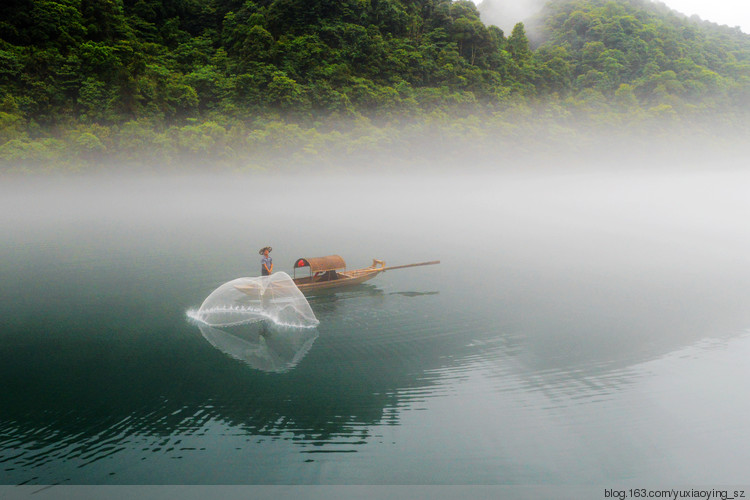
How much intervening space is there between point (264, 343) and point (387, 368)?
3694 mm

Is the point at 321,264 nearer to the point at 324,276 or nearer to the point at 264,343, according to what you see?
the point at 324,276

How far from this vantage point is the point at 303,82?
62.3 metres

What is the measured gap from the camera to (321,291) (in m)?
18.0

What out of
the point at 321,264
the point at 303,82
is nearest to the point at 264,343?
the point at 321,264

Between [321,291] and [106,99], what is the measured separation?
1692 inches

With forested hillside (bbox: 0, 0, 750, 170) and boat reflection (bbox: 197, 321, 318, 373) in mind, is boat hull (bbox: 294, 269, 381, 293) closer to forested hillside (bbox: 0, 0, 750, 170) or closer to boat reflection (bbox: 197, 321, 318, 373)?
boat reflection (bbox: 197, 321, 318, 373)

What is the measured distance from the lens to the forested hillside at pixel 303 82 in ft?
160

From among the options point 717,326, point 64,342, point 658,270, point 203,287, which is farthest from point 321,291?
point 658,270

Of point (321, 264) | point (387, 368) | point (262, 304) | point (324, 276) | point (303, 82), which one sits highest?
point (303, 82)

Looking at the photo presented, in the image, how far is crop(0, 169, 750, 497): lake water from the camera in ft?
28.1

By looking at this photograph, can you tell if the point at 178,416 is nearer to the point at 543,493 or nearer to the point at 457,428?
the point at 457,428

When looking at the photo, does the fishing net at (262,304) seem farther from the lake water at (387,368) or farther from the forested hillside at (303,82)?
the forested hillside at (303,82)

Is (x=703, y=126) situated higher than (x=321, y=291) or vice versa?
(x=703, y=126)

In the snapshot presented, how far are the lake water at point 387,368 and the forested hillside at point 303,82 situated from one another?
24.2 meters
